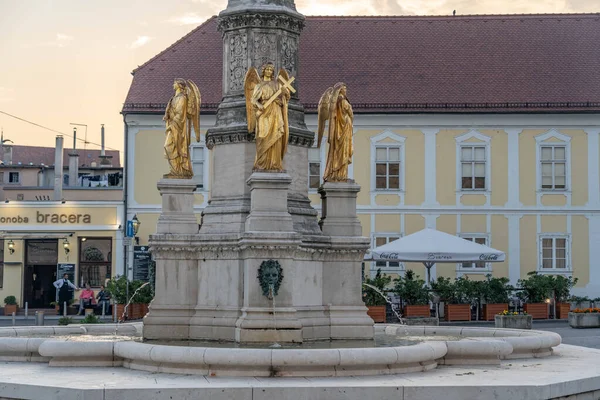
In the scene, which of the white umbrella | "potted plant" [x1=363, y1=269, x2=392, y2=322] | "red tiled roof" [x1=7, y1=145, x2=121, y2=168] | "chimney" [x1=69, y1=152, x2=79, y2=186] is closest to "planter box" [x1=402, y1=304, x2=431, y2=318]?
"potted plant" [x1=363, y1=269, x2=392, y2=322]

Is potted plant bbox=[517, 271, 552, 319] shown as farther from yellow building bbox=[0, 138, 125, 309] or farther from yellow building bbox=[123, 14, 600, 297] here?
yellow building bbox=[0, 138, 125, 309]

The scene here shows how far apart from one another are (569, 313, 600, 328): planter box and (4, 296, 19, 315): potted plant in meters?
22.0

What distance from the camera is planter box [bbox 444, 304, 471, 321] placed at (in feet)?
115

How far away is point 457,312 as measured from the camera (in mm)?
35094

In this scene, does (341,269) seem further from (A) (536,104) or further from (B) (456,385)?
(A) (536,104)

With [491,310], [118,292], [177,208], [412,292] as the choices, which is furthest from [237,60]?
[491,310]

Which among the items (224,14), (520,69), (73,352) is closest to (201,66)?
(520,69)

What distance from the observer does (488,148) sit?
1812 inches

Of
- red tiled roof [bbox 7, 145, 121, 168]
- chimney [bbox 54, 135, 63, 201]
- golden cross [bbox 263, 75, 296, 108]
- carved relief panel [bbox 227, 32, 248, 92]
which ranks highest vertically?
red tiled roof [bbox 7, 145, 121, 168]

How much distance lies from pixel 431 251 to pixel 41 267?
761 inches

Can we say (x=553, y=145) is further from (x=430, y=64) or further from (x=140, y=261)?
(x=140, y=261)

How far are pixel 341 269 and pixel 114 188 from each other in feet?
118

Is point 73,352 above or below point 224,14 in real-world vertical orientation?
below

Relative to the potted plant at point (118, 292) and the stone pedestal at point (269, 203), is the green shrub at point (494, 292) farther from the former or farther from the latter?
the stone pedestal at point (269, 203)
